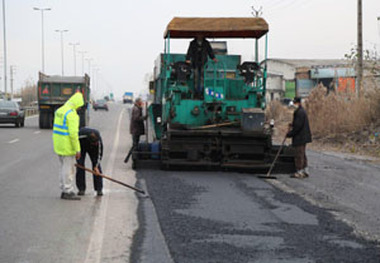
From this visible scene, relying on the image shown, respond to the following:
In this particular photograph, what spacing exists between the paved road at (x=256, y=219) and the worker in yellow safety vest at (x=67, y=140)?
1.27 meters

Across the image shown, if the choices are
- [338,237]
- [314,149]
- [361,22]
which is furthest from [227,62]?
[361,22]

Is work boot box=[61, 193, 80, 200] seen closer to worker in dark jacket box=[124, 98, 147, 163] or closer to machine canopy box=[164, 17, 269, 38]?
machine canopy box=[164, 17, 269, 38]

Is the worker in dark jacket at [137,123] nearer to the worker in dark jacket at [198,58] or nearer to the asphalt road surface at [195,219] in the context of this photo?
the worker in dark jacket at [198,58]

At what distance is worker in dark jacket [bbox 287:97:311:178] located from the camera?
12.8 m

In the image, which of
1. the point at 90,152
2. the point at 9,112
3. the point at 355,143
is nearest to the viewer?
the point at 90,152

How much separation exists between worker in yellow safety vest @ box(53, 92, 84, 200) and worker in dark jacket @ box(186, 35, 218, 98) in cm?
484

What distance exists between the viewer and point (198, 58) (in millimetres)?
14117

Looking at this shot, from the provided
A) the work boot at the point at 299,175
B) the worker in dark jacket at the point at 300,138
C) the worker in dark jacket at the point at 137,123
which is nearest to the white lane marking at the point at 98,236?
the work boot at the point at 299,175

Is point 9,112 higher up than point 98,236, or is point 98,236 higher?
point 9,112

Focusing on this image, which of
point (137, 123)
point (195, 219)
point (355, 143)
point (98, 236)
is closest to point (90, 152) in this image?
point (195, 219)

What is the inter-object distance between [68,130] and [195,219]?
2633 mm

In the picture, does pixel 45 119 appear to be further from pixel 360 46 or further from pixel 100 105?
pixel 100 105

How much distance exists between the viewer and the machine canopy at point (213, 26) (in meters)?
13.9

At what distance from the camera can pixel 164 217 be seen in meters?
8.15
